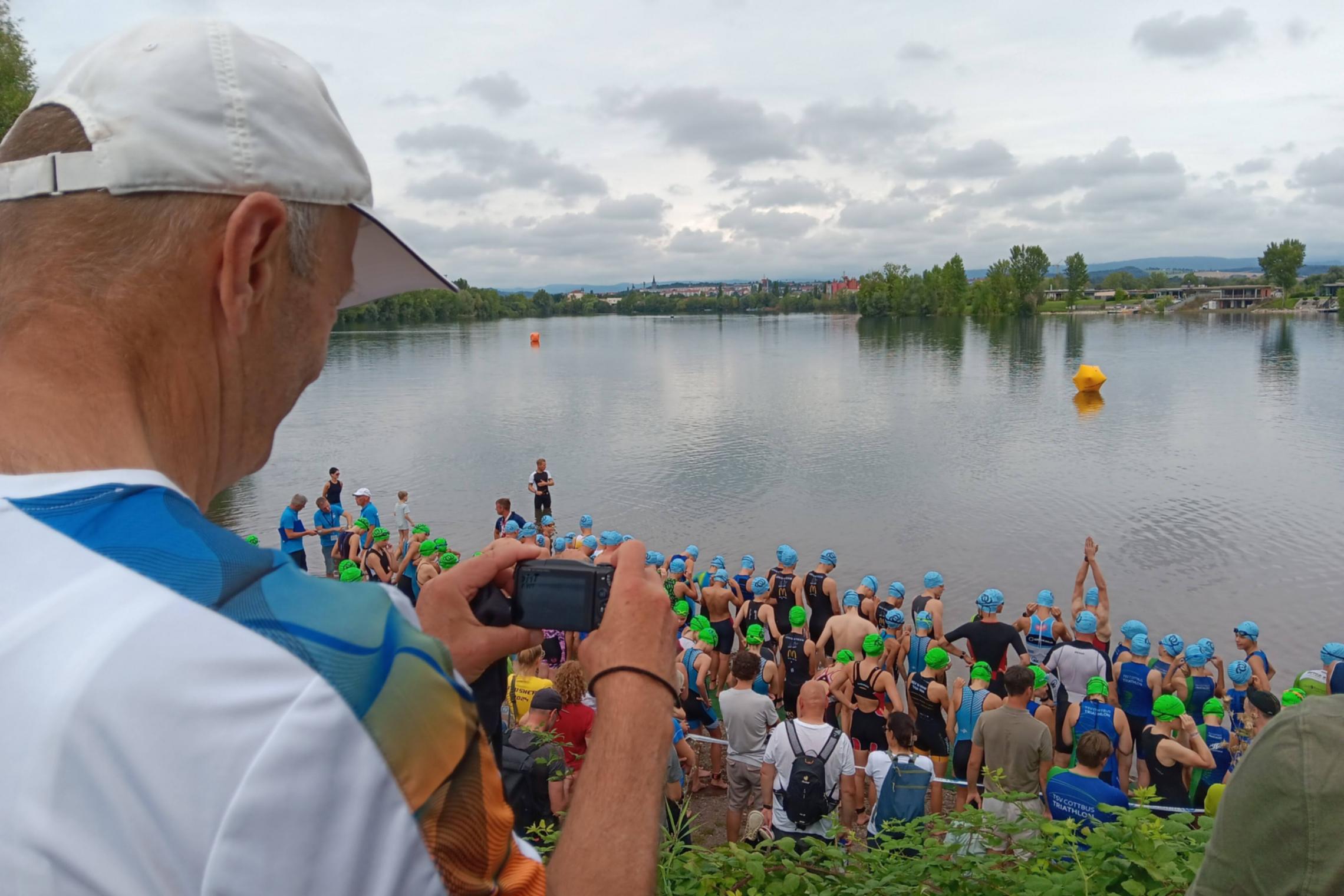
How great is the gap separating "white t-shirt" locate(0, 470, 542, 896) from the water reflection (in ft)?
118

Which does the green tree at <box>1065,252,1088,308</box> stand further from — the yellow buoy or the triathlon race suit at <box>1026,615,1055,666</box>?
the triathlon race suit at <box>1026,615,1055,666</box>

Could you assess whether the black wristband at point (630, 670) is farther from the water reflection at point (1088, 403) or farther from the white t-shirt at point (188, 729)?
the water reflection at point (1088, 403)

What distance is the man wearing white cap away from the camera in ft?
2.48

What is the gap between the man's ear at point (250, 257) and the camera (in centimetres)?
112

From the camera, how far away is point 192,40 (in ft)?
3.70

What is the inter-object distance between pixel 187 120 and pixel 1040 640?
10242 mm

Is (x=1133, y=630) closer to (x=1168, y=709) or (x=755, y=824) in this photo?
(x=1168, y=709)

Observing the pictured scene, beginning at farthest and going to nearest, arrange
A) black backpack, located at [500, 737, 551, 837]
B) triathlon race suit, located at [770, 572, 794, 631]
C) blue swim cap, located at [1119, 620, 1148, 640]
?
1. triathlon race suit, located at [770, 572, 794, 631]
2. blue swim cap, located at [1119, 620, 1148, 640]
3. black backpack, located at [500, 737, 551, 837]

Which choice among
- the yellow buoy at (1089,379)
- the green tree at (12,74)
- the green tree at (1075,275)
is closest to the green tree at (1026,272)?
the green tree at (1075,275)

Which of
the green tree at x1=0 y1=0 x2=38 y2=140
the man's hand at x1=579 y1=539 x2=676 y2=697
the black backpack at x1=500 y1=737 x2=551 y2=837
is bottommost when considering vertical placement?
the black backpack at x1=500 y1=737 x2=551 y2=837

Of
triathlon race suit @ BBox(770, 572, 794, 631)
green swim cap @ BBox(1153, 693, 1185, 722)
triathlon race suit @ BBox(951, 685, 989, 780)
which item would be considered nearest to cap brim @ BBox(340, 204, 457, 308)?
triathlon race suit @ BBox(951, 685, 989, 780)

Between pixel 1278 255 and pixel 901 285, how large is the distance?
61490 millimetres

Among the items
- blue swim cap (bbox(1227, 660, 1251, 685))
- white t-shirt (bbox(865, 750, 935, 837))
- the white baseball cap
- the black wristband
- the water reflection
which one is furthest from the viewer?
the water reflection

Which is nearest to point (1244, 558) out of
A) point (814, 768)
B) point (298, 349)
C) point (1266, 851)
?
point (814, 768)
